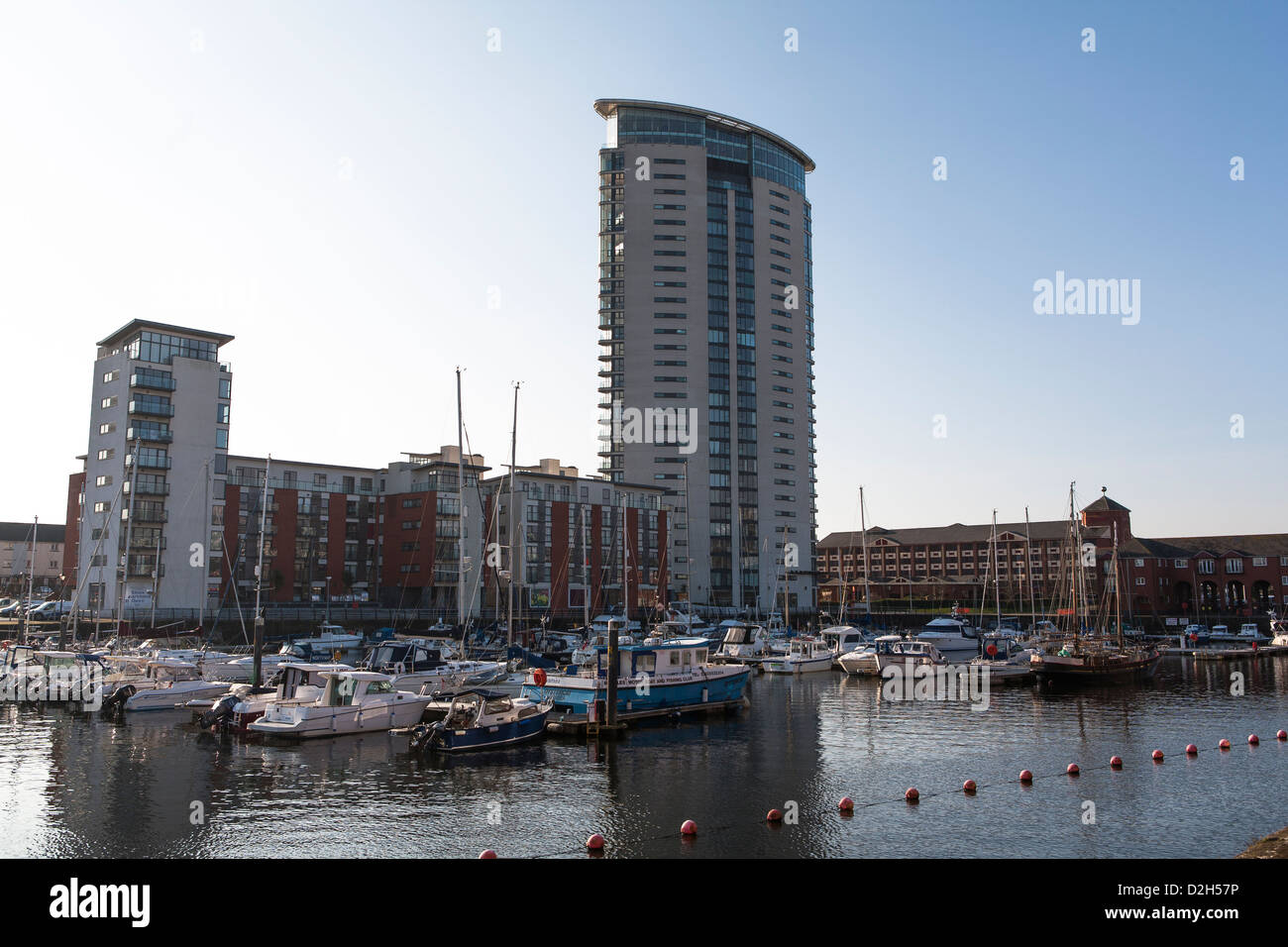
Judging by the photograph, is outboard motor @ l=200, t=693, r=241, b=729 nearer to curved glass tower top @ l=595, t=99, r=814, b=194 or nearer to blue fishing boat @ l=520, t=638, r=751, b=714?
blue fishing boat @ l=520, t=638, r=751, b=714

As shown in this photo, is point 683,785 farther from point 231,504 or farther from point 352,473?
point 352,473

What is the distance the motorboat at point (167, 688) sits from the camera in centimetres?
5069

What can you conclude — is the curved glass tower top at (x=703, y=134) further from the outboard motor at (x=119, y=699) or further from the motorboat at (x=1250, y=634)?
the outboard motor at (x=119, y=699)

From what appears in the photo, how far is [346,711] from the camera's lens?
1668 inches

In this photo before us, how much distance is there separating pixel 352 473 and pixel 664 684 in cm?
8925

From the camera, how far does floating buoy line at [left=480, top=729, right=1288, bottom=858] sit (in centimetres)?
2416

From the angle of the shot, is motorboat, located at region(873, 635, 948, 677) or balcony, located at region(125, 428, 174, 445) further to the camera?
balcony, located at region(125, 428, 174, 445)

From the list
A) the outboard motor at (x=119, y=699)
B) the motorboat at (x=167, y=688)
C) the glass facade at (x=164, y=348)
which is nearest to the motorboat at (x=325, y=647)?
the motorboat at (x=167, y=688)

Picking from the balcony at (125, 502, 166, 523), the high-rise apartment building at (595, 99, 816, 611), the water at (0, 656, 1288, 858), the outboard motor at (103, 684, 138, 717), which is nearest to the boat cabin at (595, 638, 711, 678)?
the water at (0, 656, 1288, 858)

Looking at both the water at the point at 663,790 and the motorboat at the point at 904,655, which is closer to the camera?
the water at the point at 663,790

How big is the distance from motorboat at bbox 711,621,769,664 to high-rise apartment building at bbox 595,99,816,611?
75.5 m

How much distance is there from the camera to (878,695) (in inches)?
2457

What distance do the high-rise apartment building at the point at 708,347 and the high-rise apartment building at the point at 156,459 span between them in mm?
82590
